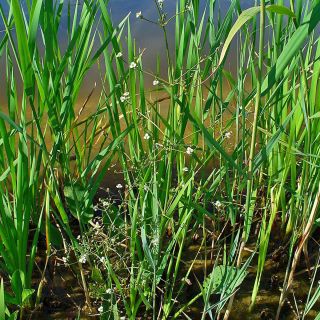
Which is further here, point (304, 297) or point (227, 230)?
point (227, 230)

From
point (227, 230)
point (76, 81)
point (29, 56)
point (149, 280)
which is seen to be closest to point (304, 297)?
point (227, 230)

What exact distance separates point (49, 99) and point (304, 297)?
0.89 meters

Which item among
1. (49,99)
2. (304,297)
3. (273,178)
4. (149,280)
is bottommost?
(304,297)

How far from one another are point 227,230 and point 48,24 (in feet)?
2.83

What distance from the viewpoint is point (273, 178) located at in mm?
1678

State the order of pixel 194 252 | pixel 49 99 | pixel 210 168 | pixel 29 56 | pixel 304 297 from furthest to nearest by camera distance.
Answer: pixel 210 168, pixel 194 252, pixel 304 297, pixel 49 99, pixel 29 56

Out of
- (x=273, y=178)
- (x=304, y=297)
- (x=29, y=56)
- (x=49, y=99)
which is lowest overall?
(x=304, y=297)

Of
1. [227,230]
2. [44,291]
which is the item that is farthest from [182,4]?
[44,291]

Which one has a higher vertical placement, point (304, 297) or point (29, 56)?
point (29, 56)

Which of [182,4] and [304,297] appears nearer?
[182,4]

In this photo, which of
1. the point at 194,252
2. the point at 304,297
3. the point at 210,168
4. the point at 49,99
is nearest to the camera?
the point at 49,99

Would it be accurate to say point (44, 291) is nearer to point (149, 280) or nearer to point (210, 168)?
point (149, 280)

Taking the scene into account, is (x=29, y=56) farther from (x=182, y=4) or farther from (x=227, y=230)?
(x=227, y=230)

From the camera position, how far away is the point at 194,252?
1.74 metres
